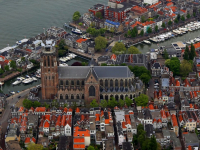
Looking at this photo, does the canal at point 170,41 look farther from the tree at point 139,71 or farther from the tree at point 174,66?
the tree at point 139,71

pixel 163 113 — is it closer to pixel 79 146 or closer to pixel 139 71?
pixel 139 71

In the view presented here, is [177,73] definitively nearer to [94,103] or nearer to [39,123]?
[94,103]

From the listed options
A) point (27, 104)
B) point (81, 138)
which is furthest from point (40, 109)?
point (81, 138)

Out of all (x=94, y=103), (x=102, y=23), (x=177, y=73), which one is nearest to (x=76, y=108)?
(x=94, y=103)

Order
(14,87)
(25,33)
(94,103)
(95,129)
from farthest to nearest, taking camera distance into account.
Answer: (25,33) → (14,87) → (94,103) → (95,129)

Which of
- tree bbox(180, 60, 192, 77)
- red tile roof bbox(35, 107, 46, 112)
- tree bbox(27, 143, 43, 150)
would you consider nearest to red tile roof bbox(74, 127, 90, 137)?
tree bbox(27, 143, 43, 150)

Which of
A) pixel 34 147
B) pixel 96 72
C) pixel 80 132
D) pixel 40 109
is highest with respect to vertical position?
pixel 96 72
